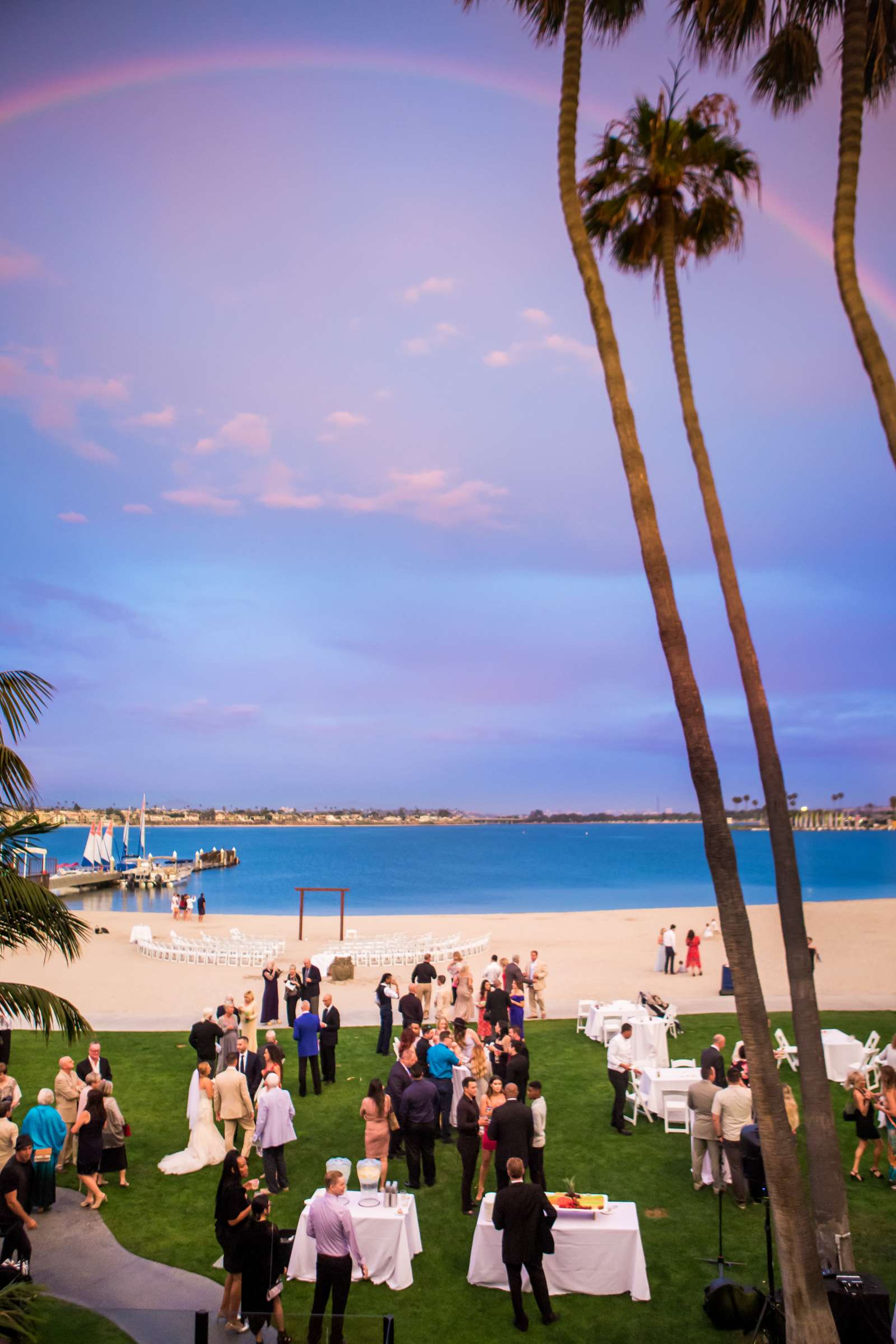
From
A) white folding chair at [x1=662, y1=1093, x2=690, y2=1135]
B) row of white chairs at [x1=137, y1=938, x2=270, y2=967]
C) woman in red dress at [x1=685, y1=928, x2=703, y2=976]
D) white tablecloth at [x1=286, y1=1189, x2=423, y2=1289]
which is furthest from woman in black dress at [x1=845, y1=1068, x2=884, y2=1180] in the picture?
row of white chairs at [x1=137, y1=938, x2=270, y2=967]

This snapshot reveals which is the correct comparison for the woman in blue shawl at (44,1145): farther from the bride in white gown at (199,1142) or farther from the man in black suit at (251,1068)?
the man in black suit at (251,1068)

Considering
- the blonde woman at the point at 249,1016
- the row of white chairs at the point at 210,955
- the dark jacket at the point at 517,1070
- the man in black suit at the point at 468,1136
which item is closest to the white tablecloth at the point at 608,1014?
the dark jacket at the point at 517,1070

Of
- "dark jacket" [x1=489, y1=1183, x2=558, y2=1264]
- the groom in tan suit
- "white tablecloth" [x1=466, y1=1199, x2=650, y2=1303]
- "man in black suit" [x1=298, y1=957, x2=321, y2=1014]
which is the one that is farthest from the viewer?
"man in black suit" [x1=298, y1=957, x2=321, y2=1014]

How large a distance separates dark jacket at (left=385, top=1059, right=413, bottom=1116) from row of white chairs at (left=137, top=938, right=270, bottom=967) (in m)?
19.3

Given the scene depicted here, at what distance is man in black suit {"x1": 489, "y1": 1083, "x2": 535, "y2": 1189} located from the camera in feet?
32.4

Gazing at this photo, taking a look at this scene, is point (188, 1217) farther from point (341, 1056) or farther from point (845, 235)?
point (845, 235)

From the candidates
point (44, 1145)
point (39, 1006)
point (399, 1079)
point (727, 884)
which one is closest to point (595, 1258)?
point (399, 1079)

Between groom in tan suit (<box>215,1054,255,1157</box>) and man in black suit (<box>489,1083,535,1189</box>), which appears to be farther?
groom in tan suit (<box>215,1054,255,1157</box>)

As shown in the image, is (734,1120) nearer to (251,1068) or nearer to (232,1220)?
(232,1220)

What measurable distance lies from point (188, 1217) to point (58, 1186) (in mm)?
2185

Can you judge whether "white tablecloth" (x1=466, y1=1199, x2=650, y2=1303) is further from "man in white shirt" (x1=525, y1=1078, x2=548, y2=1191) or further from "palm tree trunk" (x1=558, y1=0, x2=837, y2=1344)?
"palm tree trunk" (x1=558, y1=0, x2=837, y2=1344)

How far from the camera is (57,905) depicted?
7910 mm

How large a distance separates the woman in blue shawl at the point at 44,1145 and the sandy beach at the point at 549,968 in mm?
5029

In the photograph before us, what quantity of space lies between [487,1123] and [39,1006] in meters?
5.57
